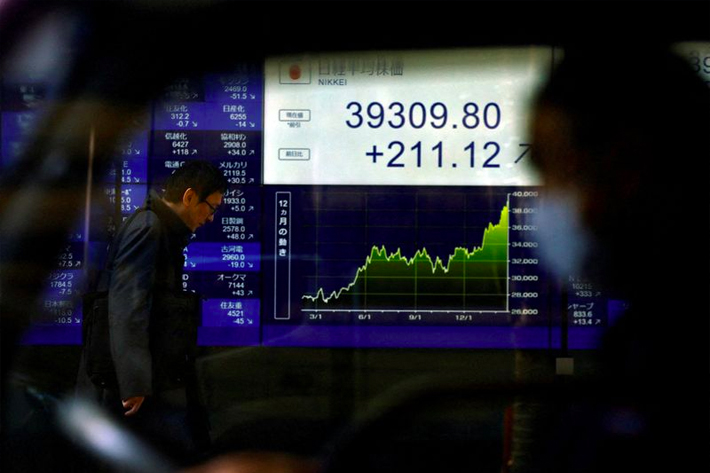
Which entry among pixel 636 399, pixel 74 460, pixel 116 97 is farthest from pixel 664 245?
pixel 74 460

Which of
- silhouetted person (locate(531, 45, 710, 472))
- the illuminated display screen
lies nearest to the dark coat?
the illuminated display screen

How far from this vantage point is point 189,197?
11.5 ft

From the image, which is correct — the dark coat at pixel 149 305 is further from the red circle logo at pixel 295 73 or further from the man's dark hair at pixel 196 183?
the red circle logo at pixel 295 73

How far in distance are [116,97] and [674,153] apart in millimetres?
684

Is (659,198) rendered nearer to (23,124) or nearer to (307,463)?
(307,463)

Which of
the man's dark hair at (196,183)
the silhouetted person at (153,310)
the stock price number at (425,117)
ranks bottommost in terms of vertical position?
the silhouetted person at (153,310)

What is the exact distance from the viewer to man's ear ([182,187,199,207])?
349 centimetres

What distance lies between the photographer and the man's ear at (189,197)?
3.49 meters

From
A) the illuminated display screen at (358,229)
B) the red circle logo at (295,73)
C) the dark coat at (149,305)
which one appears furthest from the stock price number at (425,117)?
the red circle logo at (295,73)

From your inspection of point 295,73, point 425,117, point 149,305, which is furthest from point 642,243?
point 425,117

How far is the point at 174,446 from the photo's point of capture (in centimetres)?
173

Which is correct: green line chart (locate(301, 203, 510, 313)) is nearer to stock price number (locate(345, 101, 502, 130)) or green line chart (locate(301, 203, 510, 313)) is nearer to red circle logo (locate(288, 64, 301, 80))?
stock price number (locate(345, 101, 502, 130))

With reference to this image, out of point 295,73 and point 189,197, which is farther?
point 189,197

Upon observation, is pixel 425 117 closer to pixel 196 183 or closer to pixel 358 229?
pixel 358 229
